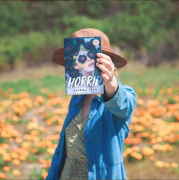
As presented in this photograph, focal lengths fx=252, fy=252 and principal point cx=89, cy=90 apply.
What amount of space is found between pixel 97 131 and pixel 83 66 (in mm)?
471

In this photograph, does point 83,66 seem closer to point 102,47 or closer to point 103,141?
point 102,47

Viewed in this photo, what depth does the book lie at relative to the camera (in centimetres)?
123

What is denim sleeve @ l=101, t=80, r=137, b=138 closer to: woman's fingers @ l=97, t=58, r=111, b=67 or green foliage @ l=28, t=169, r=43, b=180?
woman's fingers @ l=97, t=58, r=111, b=67

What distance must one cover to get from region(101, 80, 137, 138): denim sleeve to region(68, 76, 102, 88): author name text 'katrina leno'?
0.42ft

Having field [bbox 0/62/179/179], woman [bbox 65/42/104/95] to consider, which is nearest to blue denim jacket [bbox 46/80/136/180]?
woman [bbox 65/42/104/95]

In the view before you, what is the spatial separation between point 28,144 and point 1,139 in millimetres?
426

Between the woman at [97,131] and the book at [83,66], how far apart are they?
0.07m

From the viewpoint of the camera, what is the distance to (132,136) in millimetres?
3598

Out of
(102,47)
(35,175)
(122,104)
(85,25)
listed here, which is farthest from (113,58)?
(85,25)

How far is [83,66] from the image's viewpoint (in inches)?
49.1

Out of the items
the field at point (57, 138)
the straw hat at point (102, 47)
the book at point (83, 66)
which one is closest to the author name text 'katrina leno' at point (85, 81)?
the book at point (83, 66)

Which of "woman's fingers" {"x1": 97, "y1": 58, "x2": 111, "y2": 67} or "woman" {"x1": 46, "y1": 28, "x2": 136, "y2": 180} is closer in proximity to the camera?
"woman's fingers" {"x1": 97, "y1": 58, "x2": 111, "y2": 67}

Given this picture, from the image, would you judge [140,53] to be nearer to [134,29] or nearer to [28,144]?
[134,29]

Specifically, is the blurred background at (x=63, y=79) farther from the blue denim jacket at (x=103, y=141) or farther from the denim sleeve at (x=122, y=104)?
the denim sleeve at (x=122, y=104)
